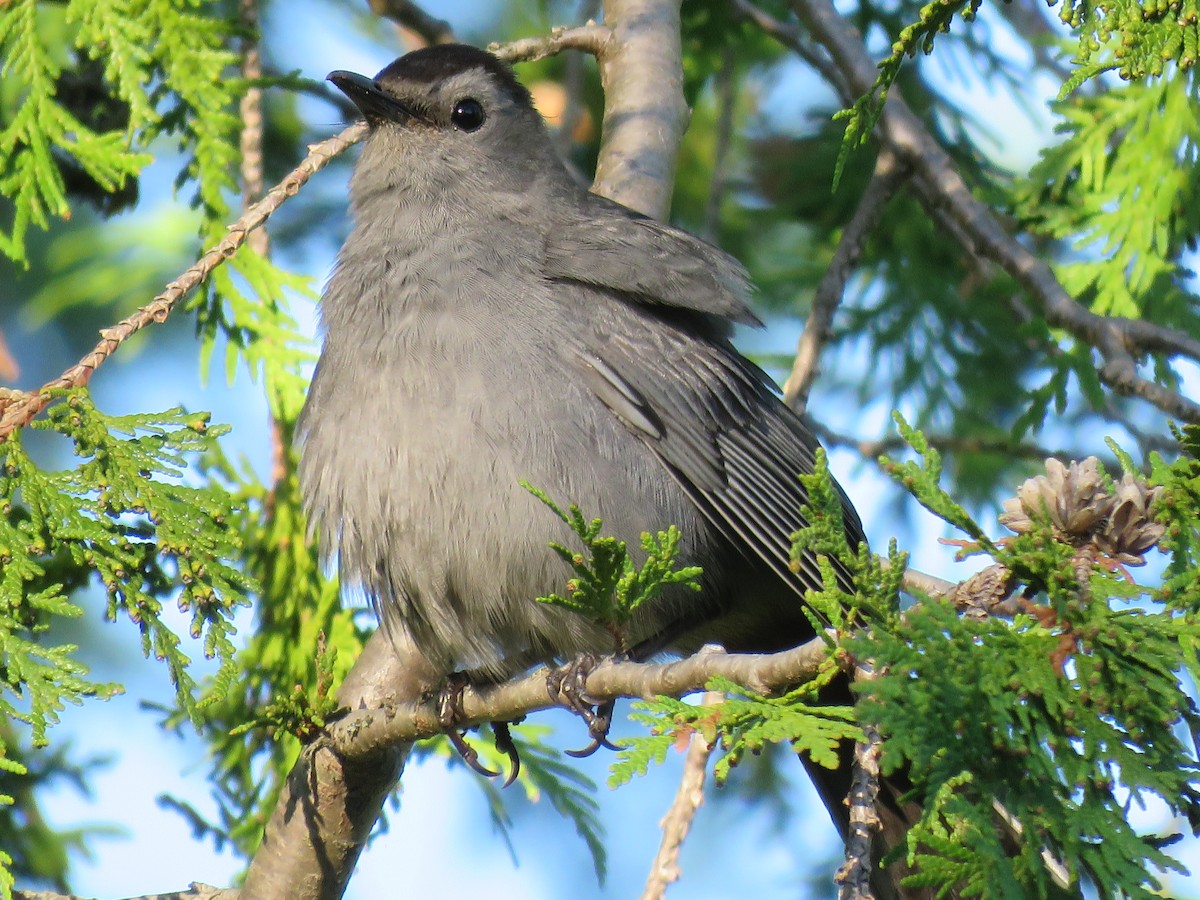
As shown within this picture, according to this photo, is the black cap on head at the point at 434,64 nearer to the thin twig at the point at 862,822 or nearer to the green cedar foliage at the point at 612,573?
the green cedar foliage at the point at 612,573

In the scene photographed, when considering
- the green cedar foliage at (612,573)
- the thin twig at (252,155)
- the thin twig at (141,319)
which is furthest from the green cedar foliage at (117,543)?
the thin twig at (252,155)

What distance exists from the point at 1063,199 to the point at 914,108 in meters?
0.95

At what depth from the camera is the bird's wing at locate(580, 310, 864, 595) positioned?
3.71 m

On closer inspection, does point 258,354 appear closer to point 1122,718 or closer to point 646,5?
point 646,5

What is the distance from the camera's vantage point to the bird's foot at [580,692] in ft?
10.2

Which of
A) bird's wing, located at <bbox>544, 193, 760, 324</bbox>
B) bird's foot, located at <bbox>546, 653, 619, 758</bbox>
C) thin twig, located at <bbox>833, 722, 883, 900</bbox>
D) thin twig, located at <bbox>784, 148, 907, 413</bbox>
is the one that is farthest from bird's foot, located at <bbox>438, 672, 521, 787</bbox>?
thin twig, located at <bbox>784, 148, 907, 413</bbox>

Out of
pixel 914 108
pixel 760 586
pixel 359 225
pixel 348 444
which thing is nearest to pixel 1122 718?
pixel 760 586

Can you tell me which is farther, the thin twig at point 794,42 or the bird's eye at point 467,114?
the thin twig at point 794,42

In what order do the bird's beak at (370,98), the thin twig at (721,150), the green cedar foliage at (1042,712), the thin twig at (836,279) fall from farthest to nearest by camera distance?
Result: the thin twig at (721,150) < the thin twig at (836,279) < the bird's beak at (370,98) < the green cedar foliage at (1042,712)

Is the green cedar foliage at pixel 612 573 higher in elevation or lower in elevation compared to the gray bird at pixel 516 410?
lower

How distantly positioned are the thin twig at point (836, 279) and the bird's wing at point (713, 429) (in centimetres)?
54

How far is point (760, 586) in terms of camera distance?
3953mm

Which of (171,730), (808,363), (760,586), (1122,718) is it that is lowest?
(1122,718)

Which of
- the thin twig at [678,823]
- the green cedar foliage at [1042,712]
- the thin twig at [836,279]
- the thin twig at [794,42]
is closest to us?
the green cedar foliage at [1042,712]
